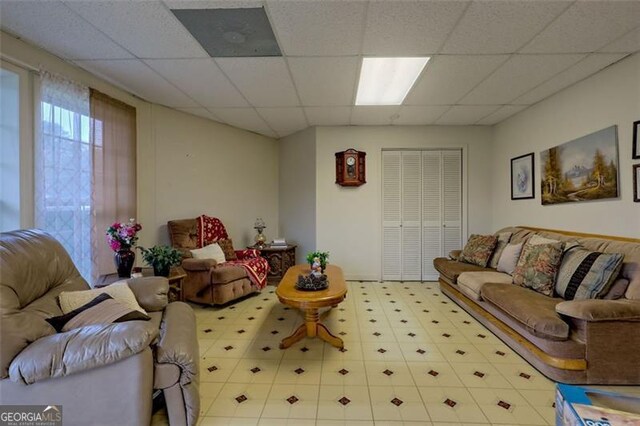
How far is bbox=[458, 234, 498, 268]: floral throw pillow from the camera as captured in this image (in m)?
3.63

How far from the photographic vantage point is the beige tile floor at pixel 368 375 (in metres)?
1.70

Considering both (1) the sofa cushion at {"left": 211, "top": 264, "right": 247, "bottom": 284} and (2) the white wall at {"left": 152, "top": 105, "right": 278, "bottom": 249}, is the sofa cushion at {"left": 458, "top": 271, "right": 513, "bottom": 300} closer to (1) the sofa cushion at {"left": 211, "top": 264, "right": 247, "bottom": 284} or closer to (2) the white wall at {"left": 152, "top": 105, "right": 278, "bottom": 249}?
(1) the sofa cushion at {"left": 211, "top": 264, "right": 247, "bottom": 284}

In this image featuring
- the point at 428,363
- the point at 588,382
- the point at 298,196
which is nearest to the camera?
the point at 588,382

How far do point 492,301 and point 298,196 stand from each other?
130 inches

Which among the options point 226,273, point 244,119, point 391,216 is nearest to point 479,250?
point 391,216

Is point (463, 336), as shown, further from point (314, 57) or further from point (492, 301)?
point (314, 57)

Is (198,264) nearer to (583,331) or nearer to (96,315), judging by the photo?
(96,315)

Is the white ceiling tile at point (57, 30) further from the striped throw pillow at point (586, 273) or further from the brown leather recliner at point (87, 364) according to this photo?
the striped throw pillow at point (586, 273)

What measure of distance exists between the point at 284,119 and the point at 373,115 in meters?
1.33

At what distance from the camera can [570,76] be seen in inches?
110

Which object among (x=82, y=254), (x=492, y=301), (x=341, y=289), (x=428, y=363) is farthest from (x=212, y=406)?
(x=492, y=301)

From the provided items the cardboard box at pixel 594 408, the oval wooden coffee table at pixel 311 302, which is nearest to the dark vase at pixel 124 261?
the oval wooden coffee table at pixel 311 302

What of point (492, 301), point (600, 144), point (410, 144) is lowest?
point (492, 301)

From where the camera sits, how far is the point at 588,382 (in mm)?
1933
